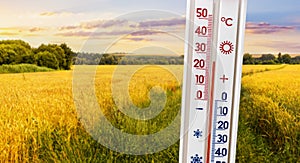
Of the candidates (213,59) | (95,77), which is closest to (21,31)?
(95,77)

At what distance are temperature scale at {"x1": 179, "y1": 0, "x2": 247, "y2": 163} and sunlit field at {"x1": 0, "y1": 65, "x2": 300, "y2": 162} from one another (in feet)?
0.29

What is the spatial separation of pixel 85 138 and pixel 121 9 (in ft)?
1.46

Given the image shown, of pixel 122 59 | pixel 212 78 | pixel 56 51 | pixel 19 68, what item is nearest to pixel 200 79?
pixel 212 78

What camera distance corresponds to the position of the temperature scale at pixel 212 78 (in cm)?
130

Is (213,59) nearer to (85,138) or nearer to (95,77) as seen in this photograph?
(95,77)

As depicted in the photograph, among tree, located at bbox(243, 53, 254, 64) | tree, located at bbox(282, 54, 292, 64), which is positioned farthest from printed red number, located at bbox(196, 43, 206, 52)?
tree, located at bbox(282, 54, 292, 64)

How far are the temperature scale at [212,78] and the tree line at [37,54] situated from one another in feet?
1.31

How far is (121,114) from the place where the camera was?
4.81ft

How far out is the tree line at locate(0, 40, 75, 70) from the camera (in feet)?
4.59

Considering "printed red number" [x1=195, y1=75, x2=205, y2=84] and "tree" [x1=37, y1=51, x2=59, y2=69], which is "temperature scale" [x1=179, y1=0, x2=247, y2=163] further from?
"tree" [x1=37, y1=51, x2=59, y2=69]

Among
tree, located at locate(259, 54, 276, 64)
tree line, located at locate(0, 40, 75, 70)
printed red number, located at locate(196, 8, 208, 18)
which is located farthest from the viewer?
tree, located at locate(259, 54, 276, 64)

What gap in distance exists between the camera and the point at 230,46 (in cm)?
132

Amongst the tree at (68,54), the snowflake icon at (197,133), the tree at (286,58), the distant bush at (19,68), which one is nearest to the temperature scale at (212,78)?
the snowflake icon at (197,133)

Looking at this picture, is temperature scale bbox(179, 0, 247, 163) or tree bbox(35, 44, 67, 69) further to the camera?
tree bbox(35, 44, 67, 69)
